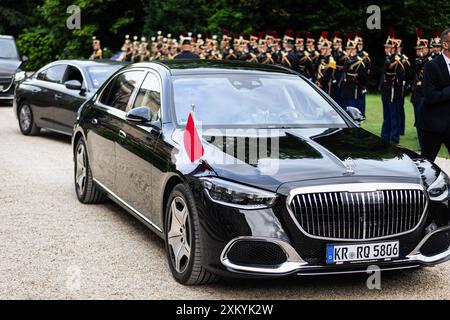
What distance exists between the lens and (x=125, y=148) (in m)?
7.14

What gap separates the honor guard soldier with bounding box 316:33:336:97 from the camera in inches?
784

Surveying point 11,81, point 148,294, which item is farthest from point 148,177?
point 11,81

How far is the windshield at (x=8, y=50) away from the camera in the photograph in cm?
2234

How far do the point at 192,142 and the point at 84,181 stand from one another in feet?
10.1

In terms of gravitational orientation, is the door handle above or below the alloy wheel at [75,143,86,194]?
above

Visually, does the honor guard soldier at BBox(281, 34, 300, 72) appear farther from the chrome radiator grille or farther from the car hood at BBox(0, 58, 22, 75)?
the chrome radiator grille

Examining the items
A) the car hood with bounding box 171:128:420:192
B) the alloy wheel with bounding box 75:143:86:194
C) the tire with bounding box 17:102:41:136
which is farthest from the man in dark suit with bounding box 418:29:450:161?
the tire with bounding box 17:102:41:136

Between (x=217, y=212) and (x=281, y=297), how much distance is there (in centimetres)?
74

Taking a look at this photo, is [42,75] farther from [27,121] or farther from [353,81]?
[353,81]

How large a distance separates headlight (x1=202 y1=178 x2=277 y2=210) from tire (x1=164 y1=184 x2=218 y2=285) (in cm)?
24

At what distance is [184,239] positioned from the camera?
224 inches

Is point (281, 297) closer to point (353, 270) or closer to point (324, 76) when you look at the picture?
point (353, 270)

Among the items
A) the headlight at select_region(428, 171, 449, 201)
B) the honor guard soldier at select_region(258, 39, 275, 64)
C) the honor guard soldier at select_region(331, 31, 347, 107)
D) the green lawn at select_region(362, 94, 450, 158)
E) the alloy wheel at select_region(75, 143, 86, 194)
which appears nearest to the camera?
the headlight at select_region(428, 171, 449, 201)

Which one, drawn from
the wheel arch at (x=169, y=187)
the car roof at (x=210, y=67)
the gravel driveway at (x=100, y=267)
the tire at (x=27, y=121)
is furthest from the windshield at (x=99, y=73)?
the wheel arch at (x=169, y=187)
